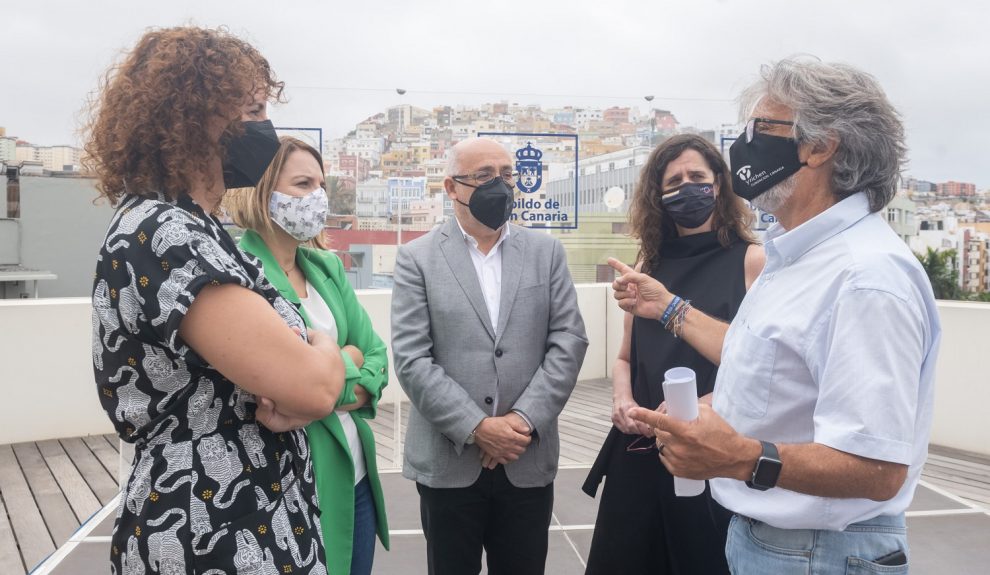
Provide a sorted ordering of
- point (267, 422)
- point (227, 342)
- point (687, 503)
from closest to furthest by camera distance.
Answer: point (227, 342), point (267, 422), point (687, 503)

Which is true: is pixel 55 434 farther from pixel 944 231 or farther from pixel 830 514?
pixel 944 231

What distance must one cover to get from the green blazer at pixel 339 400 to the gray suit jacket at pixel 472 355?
148 millimetres

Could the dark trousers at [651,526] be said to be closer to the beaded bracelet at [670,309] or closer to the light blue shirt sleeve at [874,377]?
the beaded bracelet at [670,309]

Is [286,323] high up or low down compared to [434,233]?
down

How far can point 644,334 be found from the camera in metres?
2.21

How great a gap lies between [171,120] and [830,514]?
132cm

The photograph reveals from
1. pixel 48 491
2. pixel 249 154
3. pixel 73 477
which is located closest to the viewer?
pixel 249 154

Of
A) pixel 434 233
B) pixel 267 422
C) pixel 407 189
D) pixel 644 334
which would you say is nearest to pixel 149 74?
Answer: pixel 267 422

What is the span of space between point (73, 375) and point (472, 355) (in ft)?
13.7

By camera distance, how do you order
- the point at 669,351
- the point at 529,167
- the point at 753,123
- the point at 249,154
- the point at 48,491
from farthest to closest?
the point at 529,167
the point at 48,491
the point at 669,351
the point at 753,123
the point at 249,154

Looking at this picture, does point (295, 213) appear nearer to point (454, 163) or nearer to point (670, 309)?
point (454, 163)

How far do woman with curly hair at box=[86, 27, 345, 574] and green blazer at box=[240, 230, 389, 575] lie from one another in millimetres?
560

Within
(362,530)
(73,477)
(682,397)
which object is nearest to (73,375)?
(73,477)

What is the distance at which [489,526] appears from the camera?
2.30 metres
